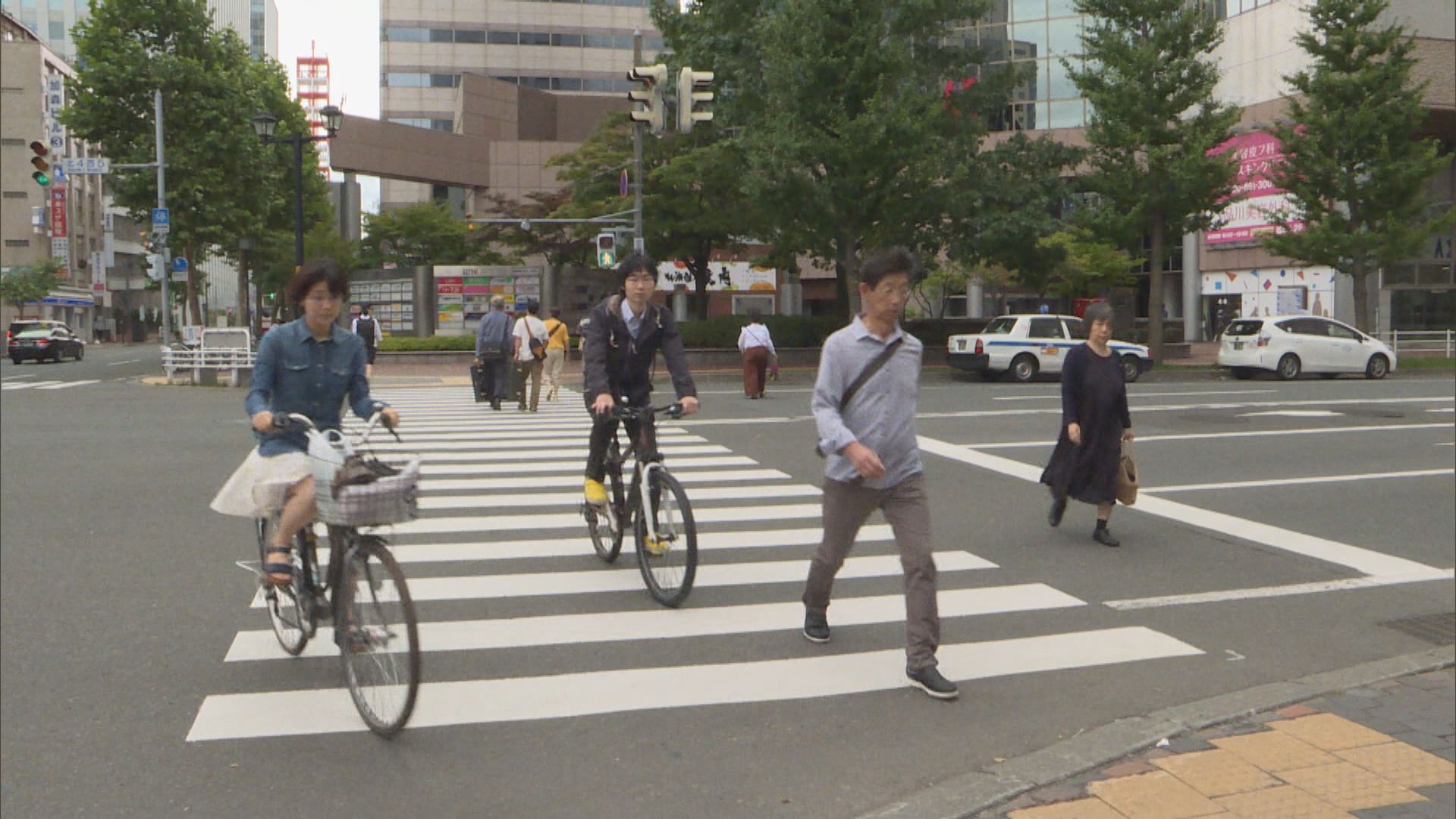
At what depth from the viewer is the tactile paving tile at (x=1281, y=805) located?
12.9ft

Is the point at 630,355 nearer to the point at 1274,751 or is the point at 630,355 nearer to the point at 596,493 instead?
the point at 596,493

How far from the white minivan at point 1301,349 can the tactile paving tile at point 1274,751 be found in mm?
26649

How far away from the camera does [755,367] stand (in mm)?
23031

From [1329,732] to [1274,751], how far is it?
13.4 inches

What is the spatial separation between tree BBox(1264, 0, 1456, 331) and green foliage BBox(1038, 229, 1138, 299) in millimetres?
5887

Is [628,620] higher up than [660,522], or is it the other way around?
[660,522]

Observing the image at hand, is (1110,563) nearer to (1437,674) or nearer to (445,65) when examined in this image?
(1437,674)

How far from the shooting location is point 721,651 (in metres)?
6.34

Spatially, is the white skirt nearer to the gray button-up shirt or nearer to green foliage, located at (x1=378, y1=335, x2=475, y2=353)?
the gray button-up shirt

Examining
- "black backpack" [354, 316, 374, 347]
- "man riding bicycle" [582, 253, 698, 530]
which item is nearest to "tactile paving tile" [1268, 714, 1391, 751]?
"man riding bicycle" [582, 253, 698, 530]

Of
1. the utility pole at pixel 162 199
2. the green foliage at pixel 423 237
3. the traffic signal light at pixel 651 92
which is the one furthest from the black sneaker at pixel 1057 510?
the green foliage at pixel 423 237

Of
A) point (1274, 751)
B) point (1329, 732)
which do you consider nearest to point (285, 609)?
point (1274, 751)

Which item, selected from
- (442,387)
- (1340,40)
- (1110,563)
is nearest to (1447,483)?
(1110,563)

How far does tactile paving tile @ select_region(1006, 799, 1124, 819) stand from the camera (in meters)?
4.07
